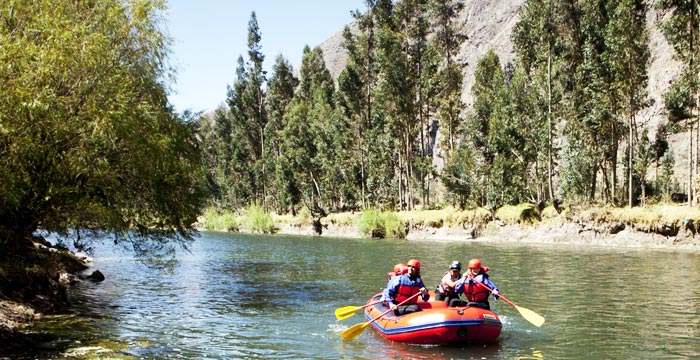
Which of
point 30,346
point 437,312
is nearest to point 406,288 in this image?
point 437,312

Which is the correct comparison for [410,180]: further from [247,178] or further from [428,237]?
[247,178]

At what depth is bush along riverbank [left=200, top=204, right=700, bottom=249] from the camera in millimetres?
35625

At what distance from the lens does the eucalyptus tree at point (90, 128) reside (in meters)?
14.1

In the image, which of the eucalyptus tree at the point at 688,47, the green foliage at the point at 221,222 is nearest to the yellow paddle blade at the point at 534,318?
the eucalyptus tree at the point at 688,47

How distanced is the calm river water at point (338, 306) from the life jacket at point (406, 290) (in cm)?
115

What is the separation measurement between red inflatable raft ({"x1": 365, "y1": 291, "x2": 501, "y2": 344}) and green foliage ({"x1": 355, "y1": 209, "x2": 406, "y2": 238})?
3725cm

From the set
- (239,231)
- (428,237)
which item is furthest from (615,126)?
(239,231)

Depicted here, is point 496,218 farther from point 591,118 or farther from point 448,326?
point 448,326

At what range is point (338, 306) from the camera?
1902 cm

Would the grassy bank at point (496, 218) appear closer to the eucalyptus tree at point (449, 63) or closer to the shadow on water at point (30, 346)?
the eucalyptus tree at point (449, 63)

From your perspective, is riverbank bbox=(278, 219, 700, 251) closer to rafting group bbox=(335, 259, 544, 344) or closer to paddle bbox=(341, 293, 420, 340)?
rafting group bbox=(335, 259, 544, 344)

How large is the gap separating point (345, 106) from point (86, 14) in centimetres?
5203

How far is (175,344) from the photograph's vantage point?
14180 millimetres

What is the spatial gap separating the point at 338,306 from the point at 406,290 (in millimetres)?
4120
